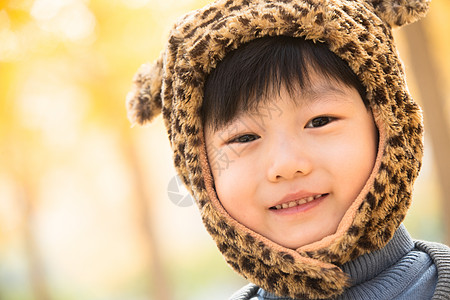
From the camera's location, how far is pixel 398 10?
1.77 metres

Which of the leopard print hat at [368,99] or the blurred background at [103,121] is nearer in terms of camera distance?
the leopard print hat at [368,99]

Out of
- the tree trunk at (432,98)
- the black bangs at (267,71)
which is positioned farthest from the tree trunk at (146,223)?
the black bangs at (267,71)

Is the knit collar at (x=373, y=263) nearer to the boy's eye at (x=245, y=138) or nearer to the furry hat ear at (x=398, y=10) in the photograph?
the boy's eye at (x=245, y=138)

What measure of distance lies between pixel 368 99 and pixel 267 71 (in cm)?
32

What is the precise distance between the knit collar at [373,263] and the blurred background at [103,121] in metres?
0.70

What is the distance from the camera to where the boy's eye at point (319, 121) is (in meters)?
1.56

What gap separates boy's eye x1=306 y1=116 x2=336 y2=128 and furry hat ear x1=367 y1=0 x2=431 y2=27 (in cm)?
46

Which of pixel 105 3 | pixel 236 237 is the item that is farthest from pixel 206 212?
pixel 105 3

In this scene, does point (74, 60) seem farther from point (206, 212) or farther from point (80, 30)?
point (206, 212)

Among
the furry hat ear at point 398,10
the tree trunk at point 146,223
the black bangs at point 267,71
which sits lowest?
the tree trunk at point 146,223

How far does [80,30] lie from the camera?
577 centimetres

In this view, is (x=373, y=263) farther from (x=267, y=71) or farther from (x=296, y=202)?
(x=267, y=71)

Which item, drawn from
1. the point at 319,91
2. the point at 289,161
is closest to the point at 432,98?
the point at 319,91

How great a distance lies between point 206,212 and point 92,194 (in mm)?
12113
